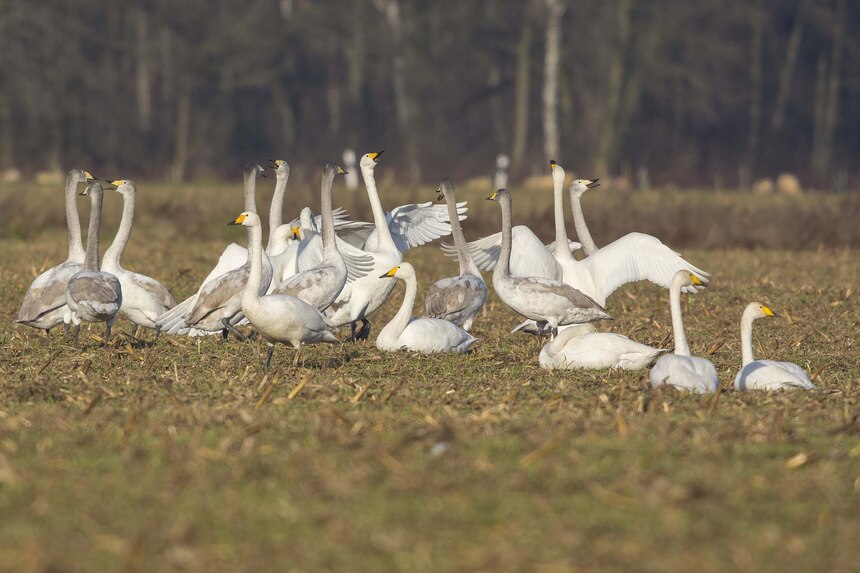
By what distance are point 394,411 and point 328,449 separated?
1344 mm

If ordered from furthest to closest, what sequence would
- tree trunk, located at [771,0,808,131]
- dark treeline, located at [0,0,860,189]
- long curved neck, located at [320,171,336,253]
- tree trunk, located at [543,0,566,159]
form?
1. tree trunk, located at [771,0,808,131]
2. dark treeline, located at [0,0,860,189]
3. tree trunk, located at [543,0,566,159]
4. long curved neck, located at [320,171,336,253]

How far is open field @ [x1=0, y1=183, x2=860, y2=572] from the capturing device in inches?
193

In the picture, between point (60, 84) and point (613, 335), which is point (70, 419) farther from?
point (60, 84)

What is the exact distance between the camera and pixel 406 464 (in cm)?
608

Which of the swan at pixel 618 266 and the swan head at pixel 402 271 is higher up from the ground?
the swan head at pixel 402 271

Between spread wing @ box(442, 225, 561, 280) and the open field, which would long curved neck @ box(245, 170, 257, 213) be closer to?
the open field

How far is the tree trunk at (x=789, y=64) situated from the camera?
45625 millimetres

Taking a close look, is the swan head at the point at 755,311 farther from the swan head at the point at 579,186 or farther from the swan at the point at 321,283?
the swan head at the point at 579,186

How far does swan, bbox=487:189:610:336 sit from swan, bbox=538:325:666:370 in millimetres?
982

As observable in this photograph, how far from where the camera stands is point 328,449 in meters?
6.42

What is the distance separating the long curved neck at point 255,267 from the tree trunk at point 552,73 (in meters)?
26.2

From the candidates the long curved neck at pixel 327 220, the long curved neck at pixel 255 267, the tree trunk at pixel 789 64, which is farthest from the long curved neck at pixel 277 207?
the tree trunk at pixel 789 64

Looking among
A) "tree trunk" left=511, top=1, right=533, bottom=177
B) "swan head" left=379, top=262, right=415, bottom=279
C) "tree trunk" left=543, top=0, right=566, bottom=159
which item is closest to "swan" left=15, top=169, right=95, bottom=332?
"swan head" left=379, top=262, right=415, bottom=279

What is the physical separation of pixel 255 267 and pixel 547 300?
2328mm
